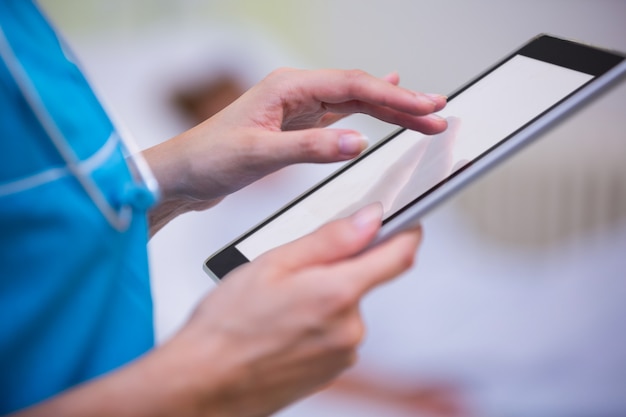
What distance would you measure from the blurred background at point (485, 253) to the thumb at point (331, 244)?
3.05ft

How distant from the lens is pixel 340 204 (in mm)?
611

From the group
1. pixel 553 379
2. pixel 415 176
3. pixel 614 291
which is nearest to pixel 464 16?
pixel 614 291

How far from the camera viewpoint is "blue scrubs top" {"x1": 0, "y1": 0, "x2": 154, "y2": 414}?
41cm

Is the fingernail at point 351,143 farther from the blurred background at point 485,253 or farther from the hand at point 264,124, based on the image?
the blurred background at point 485,253

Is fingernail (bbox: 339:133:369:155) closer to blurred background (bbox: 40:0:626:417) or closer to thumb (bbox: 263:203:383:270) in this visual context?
thumb (bbox: 263:203:383:270)

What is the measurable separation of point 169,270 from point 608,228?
0.91 metres

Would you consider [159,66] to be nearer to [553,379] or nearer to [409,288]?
[409,288]

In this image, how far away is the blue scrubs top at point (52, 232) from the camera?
16.0 inches

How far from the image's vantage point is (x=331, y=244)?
1.40ft

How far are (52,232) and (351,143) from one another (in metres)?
0.22

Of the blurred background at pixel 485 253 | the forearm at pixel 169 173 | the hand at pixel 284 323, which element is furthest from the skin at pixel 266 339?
the blurred background at pixel 485 253

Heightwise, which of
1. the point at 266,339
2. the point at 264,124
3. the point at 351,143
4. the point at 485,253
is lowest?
the point at 266,339

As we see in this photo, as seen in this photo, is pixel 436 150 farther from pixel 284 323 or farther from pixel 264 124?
pixel 284 323

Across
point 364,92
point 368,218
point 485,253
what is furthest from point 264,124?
point 485,253
